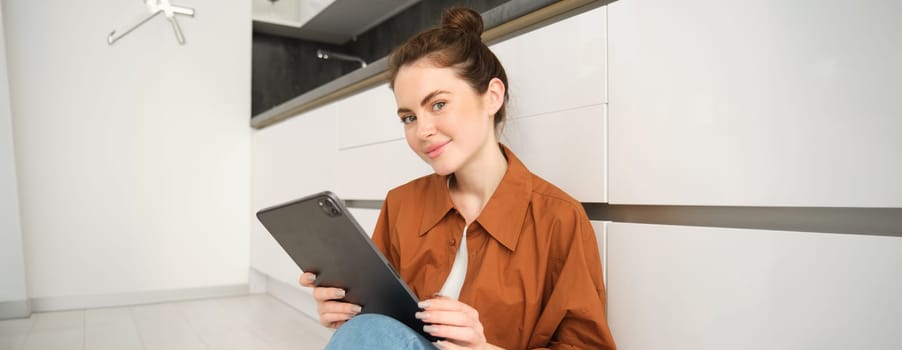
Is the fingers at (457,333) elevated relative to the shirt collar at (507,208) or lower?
lower

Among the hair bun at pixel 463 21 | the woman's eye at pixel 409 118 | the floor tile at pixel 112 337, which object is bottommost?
the floor tile at pixel 112 337

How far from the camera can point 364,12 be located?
296cm

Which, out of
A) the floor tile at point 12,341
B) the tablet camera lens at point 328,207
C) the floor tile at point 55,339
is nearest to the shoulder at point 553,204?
the tablet camera lens at point 328,207

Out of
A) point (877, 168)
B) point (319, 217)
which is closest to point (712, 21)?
point (877, 168)

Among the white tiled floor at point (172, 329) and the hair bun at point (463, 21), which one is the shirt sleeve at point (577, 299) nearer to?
the hair bun at point (463, 21)

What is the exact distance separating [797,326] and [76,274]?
2.84m

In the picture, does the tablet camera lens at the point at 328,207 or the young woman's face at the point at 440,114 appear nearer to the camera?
the tablet camera lens at the point at 328,207

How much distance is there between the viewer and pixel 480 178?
41.1 inches

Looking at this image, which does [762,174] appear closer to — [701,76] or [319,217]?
[701,76]

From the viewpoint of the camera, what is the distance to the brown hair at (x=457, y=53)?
963 millimetres

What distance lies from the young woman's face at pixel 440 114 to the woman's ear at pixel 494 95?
0.10ft

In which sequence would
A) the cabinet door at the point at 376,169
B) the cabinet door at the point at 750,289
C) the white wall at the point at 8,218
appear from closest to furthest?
the cabinet door at the point at 750,289, the cabinet door at the point at 376,169, the white wall at the point at 8,218

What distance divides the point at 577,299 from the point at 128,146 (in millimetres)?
2552

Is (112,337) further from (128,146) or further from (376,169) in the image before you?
(376,169)
